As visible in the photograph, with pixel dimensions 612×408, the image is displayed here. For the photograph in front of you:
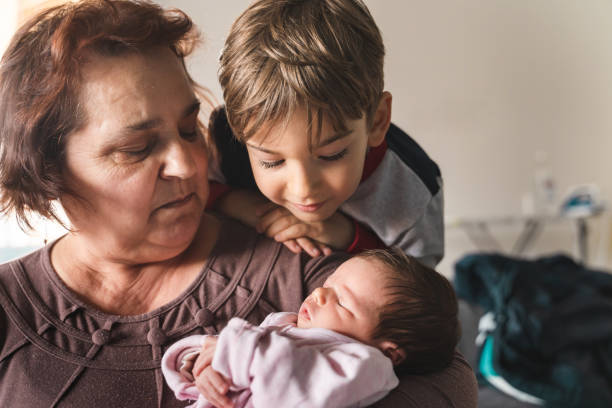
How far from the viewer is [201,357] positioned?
80 cm

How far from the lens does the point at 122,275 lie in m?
1.06

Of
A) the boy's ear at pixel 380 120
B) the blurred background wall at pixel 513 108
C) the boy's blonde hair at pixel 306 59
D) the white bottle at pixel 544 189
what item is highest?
the boy's blonde hair at pixel 306 59

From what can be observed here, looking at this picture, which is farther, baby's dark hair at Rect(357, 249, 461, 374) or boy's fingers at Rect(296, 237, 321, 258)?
boy's fingers at Rect(296, 237, 321, 258)

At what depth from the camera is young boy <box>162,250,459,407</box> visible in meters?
0.73

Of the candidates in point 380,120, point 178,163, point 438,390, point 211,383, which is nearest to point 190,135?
point 178,163

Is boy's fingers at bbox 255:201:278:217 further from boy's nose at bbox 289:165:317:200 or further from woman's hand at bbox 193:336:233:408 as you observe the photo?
woman's hand at bbox 193:336:233:408

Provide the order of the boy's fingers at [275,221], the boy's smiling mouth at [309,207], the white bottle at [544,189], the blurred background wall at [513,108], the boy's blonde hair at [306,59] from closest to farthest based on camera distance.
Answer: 1. the boy's blonde hair at [306,59]
2. the boy's smiling mouth at [309,207]
3. the boy's fingers at [275,221]
4. the blurred background wall at [513,108]
5. the white bottle at [544,189]

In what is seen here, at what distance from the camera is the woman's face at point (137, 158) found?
901 mm

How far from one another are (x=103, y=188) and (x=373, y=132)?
1.49 ft

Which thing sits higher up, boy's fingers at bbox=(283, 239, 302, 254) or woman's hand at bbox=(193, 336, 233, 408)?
boy's fingers at bbox=(283, 239, 302, 254)

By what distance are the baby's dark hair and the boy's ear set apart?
0.66 feet

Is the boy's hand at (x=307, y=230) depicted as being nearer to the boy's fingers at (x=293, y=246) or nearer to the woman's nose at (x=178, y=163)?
the boy's fingers at (x=293, y=246)

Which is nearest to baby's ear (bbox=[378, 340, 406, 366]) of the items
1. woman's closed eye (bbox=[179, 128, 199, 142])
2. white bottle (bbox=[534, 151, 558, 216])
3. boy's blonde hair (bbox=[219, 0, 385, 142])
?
boy's blonde hair (bbox=[219, 0, 385, 142])

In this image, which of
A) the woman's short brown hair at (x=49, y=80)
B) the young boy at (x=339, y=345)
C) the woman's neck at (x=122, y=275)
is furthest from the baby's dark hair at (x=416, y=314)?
the woman's short brown hair at (x=49, y=80)
